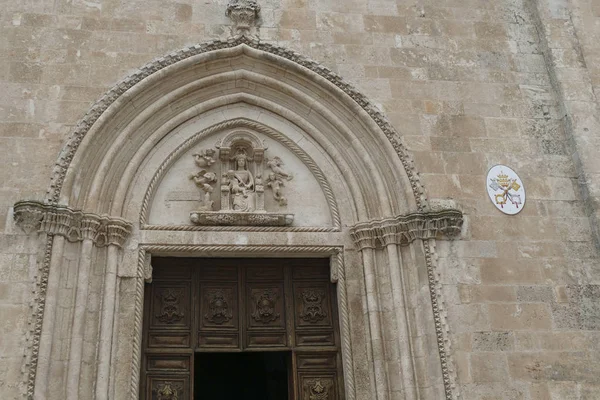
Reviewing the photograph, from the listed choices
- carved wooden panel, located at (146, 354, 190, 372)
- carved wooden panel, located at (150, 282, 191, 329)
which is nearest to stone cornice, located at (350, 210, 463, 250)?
carved wooden panel, located at (150, 282, 191, 329)

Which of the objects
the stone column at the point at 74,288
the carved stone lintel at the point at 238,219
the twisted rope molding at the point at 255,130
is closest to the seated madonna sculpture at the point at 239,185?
the carved stone lintel at the point at 238,219

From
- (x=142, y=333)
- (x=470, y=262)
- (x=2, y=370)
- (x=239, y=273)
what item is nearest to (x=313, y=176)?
(x=239, y=273)

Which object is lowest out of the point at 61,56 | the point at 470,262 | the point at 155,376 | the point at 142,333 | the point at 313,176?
the point at 155,376

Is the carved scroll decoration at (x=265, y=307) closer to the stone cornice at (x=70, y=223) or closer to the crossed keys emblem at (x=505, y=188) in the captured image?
the stone cornice at (x=70, y=223)

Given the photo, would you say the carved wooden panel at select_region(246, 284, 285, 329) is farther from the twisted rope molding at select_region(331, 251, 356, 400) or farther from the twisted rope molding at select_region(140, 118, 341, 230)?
the twisted rope molding at select_region(140, 118, 341, 230)

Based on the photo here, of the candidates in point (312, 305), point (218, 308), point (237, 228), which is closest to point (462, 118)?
point (312, 305)

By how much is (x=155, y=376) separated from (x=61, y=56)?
3884mm

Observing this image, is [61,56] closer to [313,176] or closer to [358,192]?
[313,176]

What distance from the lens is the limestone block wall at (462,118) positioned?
262 inches

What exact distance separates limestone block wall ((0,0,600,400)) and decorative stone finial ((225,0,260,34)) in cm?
17

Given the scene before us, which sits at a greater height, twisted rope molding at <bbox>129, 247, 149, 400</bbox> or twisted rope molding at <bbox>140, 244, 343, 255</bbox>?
twisted rope molding at <bbox>140, 244, 343, 255</bbox>

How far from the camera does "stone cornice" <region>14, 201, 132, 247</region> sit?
6355mm

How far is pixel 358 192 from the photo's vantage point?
24.3ft

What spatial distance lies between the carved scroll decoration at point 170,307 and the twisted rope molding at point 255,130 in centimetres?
91
